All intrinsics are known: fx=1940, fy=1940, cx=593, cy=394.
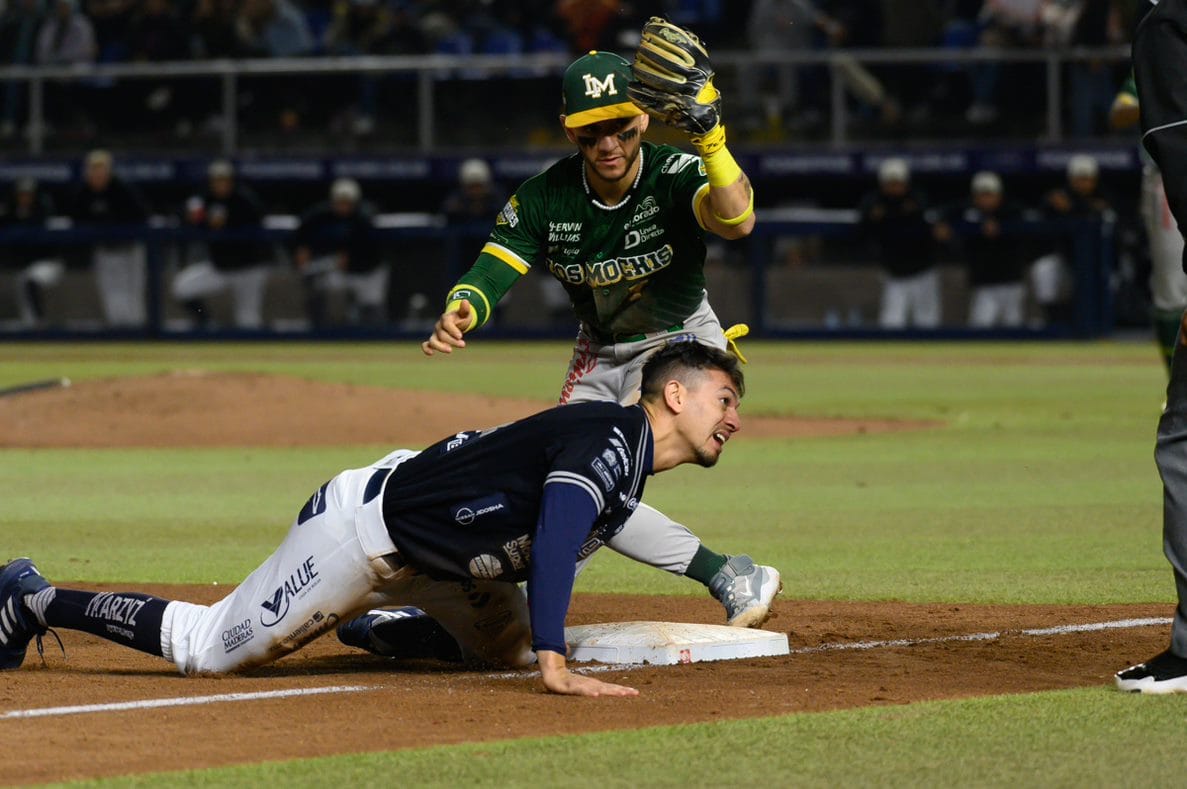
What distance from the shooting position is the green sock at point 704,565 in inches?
260

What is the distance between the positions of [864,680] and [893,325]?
17915 mm

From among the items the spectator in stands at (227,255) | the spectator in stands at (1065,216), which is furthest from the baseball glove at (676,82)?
the spectator in stands at (227,255)

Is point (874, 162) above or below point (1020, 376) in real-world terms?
above

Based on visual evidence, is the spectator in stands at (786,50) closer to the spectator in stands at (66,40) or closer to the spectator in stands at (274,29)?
the spectator in stands at (274,29)

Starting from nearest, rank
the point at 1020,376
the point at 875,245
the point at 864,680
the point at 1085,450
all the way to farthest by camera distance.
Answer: the point at 864,680 < the point at 1085,450 < the point at 1020,376 < the point at 875,245

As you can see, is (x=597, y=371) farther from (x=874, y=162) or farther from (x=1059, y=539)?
(x=874, y=162)

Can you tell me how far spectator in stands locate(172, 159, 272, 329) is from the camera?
76.6ft

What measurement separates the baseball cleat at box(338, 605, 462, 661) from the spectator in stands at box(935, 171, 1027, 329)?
662 inches

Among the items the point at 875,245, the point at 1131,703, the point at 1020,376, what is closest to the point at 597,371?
the point at 1131,703

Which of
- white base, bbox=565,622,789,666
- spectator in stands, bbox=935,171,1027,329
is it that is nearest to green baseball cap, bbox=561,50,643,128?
white base, bbox=565,622,789,666

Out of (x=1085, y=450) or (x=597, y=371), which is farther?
(x=1085, y=450)

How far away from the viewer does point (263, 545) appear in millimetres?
9242

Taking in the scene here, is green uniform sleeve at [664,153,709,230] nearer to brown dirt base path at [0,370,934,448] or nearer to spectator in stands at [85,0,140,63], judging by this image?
brown dirt base path at [0,370,934,448]

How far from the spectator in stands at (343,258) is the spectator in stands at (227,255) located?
0.57 m
